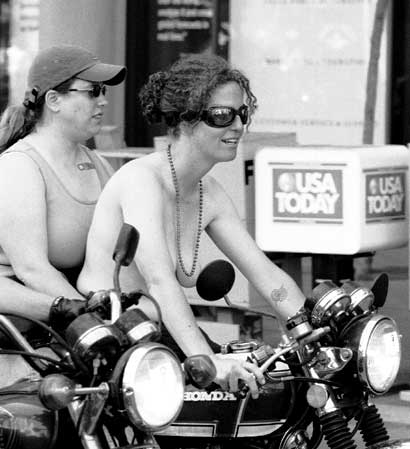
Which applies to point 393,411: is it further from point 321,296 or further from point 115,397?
point 115,397

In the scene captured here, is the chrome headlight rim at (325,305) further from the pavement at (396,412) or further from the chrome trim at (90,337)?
the pavement at (396,412)

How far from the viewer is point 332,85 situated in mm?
11461

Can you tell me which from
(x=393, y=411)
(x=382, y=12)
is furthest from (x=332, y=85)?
(x=393, y=411)

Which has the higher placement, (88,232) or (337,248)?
(88,232)

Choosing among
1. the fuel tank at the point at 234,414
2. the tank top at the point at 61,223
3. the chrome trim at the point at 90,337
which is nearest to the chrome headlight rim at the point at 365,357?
the fuel tank at the point at 234,414

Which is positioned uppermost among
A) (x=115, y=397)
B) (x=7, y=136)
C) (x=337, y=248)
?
(x=7, y=136)

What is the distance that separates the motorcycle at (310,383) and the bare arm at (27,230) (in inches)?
29.7

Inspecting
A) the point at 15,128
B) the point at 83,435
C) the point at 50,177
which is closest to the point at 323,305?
the point at 83,435

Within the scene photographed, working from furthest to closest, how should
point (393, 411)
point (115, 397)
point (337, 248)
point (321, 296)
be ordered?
1. point (337, 248)
2. point (393, 411)
3. point (321, 296)
4. point (115, 397)

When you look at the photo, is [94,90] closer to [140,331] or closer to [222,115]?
[222,115]

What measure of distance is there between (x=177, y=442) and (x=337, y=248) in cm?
352

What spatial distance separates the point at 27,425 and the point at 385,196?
4172 mm

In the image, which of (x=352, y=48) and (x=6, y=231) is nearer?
(x=6, y=231)

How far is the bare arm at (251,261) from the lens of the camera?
4.13 meters
